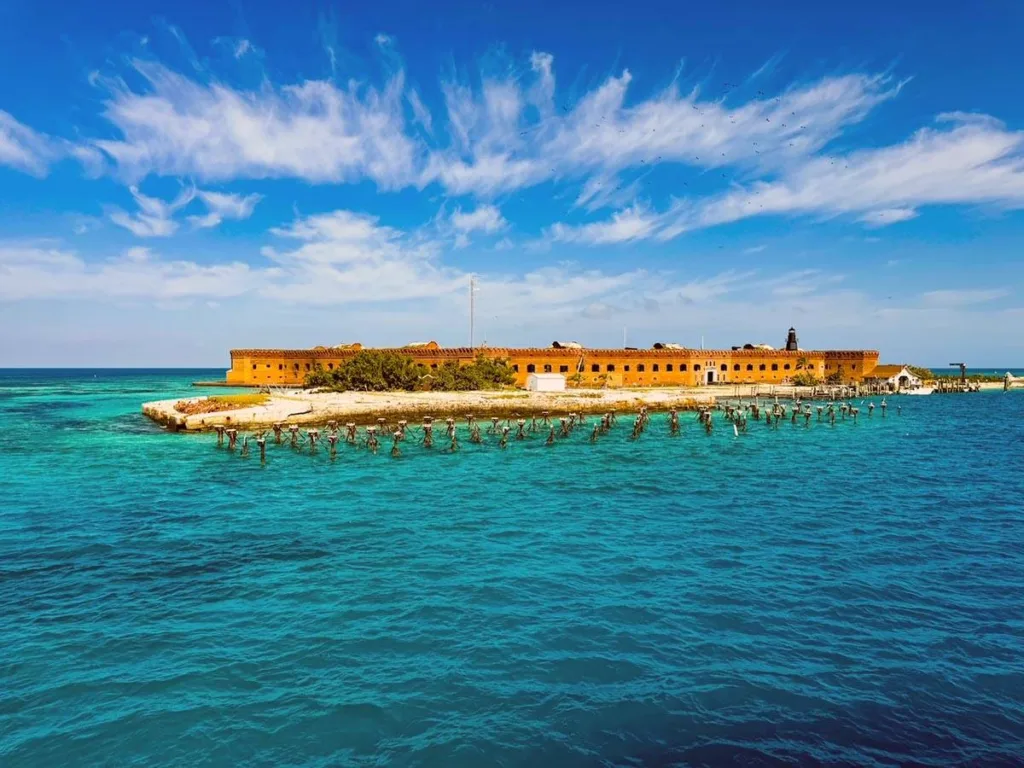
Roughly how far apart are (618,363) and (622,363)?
0.65 meters

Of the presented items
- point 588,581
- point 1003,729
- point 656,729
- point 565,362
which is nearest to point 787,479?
point 588,581

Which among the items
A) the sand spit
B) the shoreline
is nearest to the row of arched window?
the shoreline

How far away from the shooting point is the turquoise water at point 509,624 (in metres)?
8.55

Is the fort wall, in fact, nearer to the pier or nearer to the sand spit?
the sand spit

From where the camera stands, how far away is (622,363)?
77.1 metres

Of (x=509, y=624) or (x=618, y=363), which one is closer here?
(x=509, y=624)

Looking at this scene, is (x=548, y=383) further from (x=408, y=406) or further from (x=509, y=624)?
(x=509, y=624)

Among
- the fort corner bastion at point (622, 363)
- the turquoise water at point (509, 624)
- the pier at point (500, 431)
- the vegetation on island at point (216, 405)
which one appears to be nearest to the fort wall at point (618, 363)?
the fort corner bastion at point (622, 363)

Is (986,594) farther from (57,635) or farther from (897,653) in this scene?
(57,635)

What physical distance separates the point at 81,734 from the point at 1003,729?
44.0 feet

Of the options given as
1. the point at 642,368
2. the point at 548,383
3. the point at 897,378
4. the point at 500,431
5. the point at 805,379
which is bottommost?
the point at 500,431

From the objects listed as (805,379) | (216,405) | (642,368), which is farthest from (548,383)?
(805,379)

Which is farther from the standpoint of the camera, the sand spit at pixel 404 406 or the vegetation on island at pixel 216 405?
the vegetation on island at pixel 216 405

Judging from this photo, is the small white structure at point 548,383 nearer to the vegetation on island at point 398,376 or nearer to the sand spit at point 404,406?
the sand spit at point 404,406
